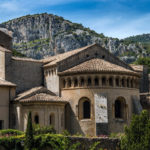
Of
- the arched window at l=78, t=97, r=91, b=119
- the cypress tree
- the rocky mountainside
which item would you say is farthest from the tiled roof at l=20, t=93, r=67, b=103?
the rocky mountainside

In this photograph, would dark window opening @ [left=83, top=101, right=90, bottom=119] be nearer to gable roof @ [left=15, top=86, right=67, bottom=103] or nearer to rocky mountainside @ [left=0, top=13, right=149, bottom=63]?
gable roof @ [left=15, top=86, right=67, bottom=103]

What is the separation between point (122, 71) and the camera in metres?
40.8

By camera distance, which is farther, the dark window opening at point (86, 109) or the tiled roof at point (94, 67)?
the dark window opening at point (86, 109)

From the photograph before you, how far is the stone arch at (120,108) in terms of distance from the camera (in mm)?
41625

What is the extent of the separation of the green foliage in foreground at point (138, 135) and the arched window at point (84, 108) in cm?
1116

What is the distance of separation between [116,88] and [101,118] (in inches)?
175

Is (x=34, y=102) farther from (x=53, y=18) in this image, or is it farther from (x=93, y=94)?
(x=53, y=18)

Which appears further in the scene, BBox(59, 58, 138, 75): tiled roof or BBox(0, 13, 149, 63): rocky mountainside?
BBox(0, 13, 149, 63): rocky mountainside

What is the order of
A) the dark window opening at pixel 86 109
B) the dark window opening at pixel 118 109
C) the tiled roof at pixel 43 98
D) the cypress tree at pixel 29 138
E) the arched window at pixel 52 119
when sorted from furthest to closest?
the dark window opening at pixel 118 109
the dark window opening at pixel 86 109
the arched window at pixel 52 119
the tiled roof at pixel 43 98
the cypress tree at pixel 29 138

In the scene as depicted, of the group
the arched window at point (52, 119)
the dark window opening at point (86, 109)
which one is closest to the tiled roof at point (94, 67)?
the dark window opening at point (86, 109)

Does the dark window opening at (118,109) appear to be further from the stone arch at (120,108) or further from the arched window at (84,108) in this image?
the arched window at (84,108)

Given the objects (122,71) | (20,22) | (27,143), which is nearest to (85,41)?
(20,22)

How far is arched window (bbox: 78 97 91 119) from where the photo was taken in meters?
40.5

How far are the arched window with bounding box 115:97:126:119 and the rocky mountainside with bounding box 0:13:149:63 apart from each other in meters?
93.3
